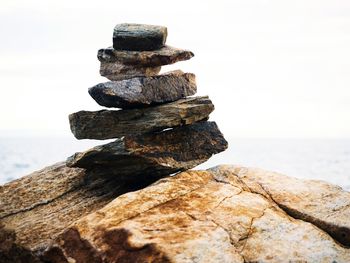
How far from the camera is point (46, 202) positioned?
1631 cm

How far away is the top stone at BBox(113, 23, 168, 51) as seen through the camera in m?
17.1

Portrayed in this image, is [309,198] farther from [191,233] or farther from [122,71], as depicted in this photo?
[122,71]

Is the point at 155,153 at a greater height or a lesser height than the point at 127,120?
lesser

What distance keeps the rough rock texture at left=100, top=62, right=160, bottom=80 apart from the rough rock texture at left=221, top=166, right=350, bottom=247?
17.0 feet

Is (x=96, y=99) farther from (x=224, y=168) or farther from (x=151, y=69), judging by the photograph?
(x=224, y=168)

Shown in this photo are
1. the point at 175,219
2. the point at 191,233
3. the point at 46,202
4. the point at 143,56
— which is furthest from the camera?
the point at 143,56

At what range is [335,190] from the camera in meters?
15.8

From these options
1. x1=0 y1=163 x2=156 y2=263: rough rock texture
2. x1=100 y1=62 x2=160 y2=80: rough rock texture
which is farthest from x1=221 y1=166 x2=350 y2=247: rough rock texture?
x1=100 y1=62 x2=160 y2=80: rough rock texture

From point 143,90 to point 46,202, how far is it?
5625 millimetres

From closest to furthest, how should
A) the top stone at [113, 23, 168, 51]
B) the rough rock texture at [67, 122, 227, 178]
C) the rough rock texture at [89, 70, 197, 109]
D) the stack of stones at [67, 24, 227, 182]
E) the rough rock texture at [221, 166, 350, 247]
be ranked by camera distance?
the rough rock texture at [221, 166, 350, 247] → the rough rock texture at [89, 70, 197, 109] → the rough rock texture at [67, 122, 227, 178] → the stack of stones at [67, 24, 227, 182] → the top stone at [113, 23, 168, 51]

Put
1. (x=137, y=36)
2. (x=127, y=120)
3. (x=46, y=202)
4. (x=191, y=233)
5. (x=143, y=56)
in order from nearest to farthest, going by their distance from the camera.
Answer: (x=191, y=233), (x=46, y=202), (x=127, y=120), (x=143, y=56), (x=137, y=36)

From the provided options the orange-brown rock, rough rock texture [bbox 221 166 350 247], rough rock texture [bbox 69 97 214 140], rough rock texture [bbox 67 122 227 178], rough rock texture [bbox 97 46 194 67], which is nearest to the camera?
the orange-brown rock

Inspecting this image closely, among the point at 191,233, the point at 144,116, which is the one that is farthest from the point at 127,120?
the point at 191,233

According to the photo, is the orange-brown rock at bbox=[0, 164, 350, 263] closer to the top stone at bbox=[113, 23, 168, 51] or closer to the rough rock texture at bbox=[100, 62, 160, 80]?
the rough rock texture at bbox=[100, 62, 160, 80]
